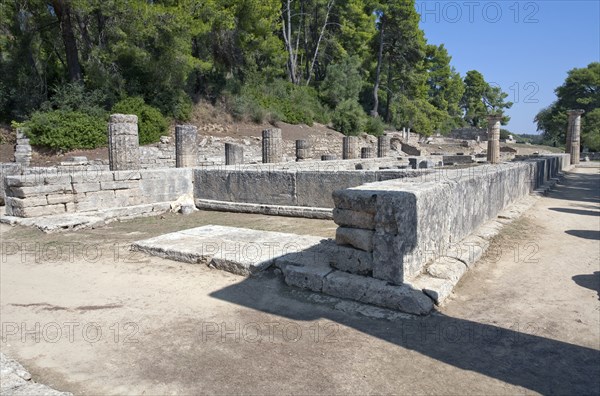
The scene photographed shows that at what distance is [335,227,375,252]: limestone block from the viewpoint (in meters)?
4.11

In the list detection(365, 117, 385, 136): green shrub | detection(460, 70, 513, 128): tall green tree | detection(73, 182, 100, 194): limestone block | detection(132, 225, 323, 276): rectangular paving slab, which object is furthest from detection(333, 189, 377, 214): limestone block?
detection(460, 70, 513, 128): tall green tree

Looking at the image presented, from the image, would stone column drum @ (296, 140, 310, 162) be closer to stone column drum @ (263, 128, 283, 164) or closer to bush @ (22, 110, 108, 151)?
stone column drum @ (263, 128, 283, 164)

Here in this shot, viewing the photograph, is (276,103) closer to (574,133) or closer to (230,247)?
(574,133)

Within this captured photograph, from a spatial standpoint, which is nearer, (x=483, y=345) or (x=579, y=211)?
(x=483, y=345)

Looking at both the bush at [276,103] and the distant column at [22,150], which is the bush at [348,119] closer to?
the bush at [276,103]

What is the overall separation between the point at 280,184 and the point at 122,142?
445cm

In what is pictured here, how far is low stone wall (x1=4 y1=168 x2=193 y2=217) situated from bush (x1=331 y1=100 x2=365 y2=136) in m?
23.9

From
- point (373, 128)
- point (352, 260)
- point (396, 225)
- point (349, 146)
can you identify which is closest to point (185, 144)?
point (349, 146)

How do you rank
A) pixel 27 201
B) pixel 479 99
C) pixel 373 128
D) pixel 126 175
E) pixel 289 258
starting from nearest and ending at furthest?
pixel 289 258
pixel 27 201
pixel 126 175
pixel 373 128
pixel 479 99

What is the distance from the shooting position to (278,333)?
11.3 feet

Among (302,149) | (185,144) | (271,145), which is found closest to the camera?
(185,144)

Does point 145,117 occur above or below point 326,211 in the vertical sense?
above

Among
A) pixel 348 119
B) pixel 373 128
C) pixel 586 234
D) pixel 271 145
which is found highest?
pixel 348 119

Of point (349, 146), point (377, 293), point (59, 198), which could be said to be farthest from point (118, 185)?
point (349, 146)
